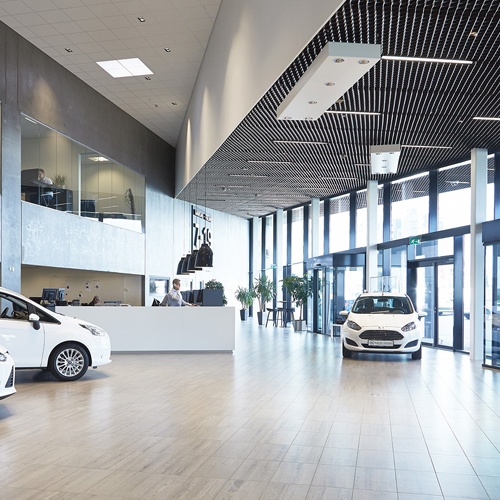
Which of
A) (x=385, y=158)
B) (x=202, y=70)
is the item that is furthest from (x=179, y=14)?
(x=385, y=158)

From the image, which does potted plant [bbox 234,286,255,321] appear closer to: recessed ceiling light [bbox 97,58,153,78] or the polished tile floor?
recessed ceiling light [bbox 97,58,153,78]

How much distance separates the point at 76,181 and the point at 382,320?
7.98m

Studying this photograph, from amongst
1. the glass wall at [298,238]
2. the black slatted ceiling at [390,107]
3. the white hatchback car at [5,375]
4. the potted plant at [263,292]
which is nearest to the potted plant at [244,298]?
the potted plant at [263,292]

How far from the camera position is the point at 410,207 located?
53.8ft

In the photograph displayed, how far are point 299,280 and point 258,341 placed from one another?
5.45 metres

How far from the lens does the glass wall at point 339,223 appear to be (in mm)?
20286

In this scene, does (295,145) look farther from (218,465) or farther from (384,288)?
(218,465)

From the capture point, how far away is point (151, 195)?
2034 cm

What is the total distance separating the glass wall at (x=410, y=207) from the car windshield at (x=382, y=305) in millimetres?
3004

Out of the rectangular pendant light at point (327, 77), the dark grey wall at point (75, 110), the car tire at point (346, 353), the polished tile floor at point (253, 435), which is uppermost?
the dark grey wall at point (75, 110)

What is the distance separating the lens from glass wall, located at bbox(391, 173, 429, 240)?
15.8 m

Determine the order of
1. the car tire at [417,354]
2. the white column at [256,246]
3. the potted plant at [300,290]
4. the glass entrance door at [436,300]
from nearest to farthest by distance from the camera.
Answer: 1. the car tire at [417,354]
2. the glass entrance door at [436,300]
3. the potted plant at [300,290]
4. the white column at [256,246]

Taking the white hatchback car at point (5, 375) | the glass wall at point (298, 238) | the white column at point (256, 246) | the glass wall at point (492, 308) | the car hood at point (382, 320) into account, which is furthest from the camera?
the white column at point (256, 246)

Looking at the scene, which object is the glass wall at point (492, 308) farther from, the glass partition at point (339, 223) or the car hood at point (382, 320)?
the glass partition at point (339, 223)
